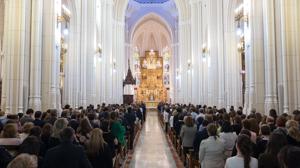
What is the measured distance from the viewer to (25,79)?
44.9ft

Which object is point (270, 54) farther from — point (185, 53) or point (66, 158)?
point (185, 53)

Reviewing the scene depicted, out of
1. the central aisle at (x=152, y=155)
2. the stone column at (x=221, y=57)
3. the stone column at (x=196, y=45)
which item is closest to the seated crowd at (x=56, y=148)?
the central aisle at (x=152, y=155)

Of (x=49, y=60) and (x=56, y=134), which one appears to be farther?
(x=49, y=60)

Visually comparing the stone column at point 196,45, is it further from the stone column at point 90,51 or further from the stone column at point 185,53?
the stone column at point 90,51

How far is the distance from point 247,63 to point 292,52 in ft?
12.9

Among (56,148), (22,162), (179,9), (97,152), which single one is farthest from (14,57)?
(179,9)

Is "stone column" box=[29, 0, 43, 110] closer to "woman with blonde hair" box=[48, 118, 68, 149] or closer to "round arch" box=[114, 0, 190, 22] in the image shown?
"woman with blonde hair" box=[48, 118, 68, 149]

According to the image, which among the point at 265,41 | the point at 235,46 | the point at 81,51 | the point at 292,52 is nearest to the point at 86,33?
the point at 81,51

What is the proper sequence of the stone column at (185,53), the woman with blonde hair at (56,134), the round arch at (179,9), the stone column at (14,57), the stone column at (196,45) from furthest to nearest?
the round arch at (179,9), the stone column at (185,53), the stone column at (196,45), the stone column at (14,57), the woman with blonde hair at (56,134)

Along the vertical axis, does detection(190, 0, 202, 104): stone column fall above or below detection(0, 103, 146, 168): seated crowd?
above

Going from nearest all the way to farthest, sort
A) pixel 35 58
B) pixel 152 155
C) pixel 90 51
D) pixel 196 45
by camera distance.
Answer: pixel 152 155 → pixel 35 58 → pixel 90 51 → pixel 196 45

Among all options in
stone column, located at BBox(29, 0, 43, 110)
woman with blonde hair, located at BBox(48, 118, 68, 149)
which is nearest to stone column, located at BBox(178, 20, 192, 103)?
stone column, located at BBox(29, 0, 43, 110)

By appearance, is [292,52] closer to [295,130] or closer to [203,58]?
[295,130]

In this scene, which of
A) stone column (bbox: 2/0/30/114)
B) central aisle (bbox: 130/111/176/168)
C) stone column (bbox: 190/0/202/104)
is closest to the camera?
central aisle (bbox: 130/111/176/168)
